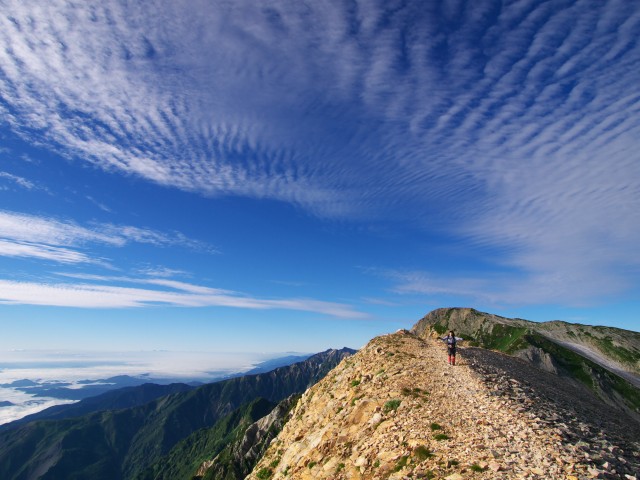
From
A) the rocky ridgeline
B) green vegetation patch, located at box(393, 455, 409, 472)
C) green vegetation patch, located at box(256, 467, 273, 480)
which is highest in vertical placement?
the rocky ridgeline

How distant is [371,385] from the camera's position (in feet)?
108

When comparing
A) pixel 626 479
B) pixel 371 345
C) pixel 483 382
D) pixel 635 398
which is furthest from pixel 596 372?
pixel 626 479

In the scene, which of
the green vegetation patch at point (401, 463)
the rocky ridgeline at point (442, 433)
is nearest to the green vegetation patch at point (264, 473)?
the rocky ridgeline at point (442, 433)

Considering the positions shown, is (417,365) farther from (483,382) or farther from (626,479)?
(626,479)

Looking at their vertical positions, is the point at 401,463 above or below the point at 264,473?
above

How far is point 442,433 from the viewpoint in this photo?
2077 centimetres

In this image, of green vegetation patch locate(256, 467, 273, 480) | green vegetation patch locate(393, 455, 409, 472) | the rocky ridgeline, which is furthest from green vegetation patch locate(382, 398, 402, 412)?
green vegetation patch locate(256, 467, 273, 480)

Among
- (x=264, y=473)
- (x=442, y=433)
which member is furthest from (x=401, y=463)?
(x=264, y=473)

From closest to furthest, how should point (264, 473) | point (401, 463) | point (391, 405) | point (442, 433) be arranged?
point (401, 463) → point (442, 433) → point (391, 405) → point (264, 473)

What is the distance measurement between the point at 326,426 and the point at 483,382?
516 inches

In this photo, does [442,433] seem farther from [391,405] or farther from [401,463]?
[391,405]

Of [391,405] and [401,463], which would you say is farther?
[391,405]

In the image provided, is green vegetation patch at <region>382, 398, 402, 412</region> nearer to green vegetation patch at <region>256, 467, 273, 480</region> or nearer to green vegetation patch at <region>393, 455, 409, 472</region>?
green vegetation patch at <region>393, 455, 409, 472</region>

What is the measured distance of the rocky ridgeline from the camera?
1706 cm
